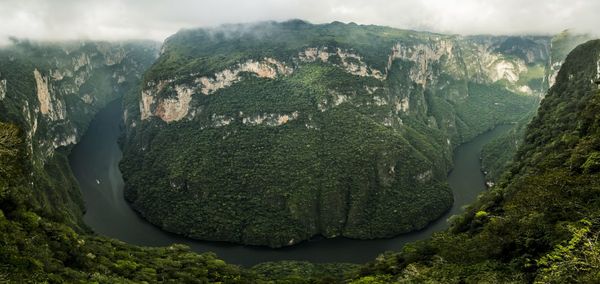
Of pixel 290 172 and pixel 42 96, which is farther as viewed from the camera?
pixel 42 96

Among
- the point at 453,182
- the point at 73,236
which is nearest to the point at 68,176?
the point at 73,236

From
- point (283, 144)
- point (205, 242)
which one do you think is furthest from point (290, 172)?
point (205, 242)

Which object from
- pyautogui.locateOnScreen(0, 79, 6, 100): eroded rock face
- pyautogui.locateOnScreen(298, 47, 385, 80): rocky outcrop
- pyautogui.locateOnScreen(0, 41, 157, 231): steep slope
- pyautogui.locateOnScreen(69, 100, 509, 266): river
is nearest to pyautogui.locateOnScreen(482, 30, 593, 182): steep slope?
pyautogui.locateOnScreen(69, 100, 509, 266): river

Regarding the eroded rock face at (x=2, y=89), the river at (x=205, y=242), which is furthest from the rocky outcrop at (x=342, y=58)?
the eroded rock face at (x=2, y=89)

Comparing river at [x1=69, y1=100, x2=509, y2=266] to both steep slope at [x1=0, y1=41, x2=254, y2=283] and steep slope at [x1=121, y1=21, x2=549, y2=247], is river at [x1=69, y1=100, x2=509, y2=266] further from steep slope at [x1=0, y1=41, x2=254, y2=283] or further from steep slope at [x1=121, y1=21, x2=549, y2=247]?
steep slope at [x1=0, y1=41, x2=254, y2=283]

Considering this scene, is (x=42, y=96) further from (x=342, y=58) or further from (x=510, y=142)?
(x=510, y=142)

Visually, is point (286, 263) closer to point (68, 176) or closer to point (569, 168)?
point (569, 168)

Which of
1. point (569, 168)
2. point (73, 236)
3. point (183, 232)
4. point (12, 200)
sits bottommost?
point (183, 232)
